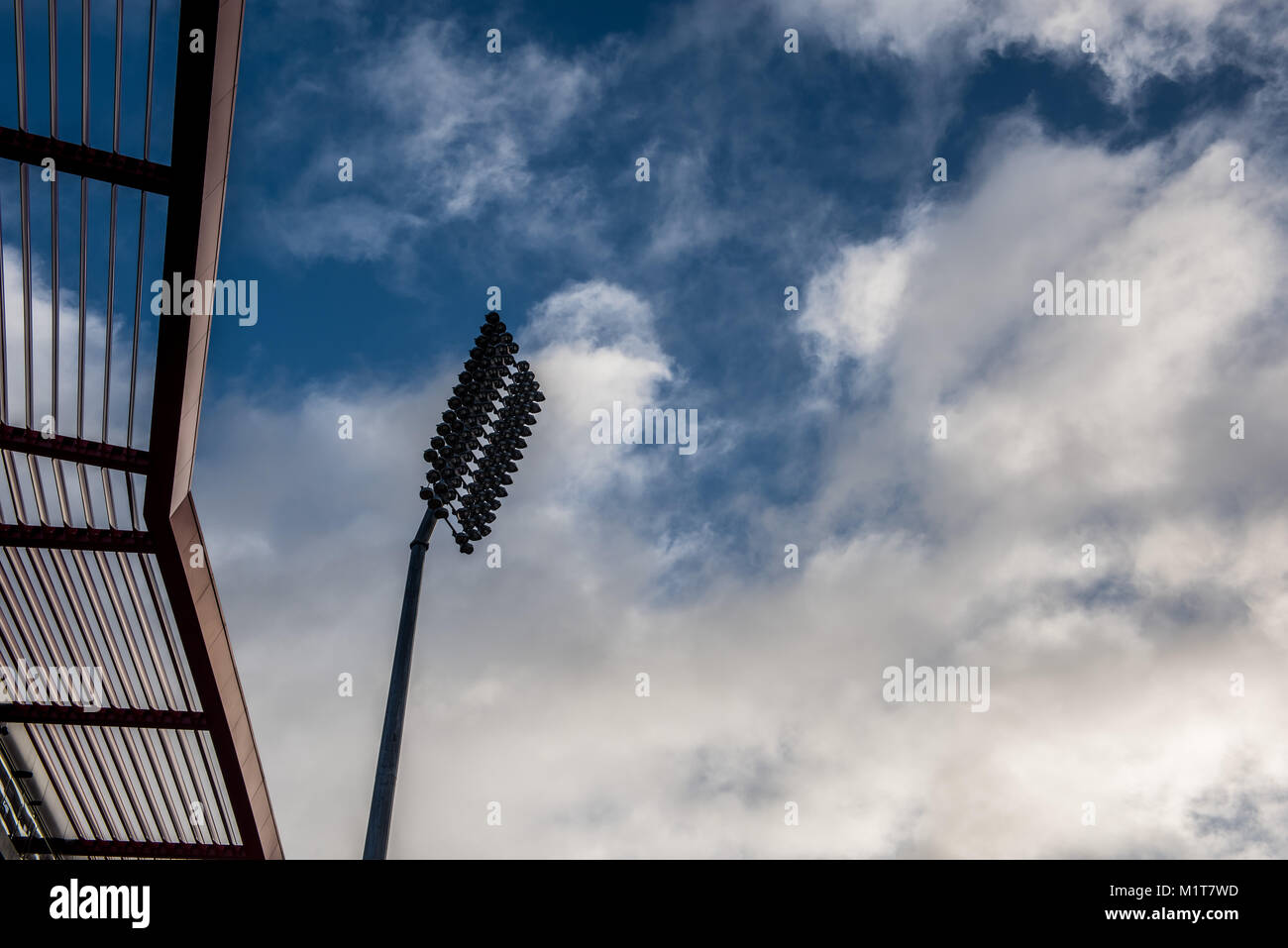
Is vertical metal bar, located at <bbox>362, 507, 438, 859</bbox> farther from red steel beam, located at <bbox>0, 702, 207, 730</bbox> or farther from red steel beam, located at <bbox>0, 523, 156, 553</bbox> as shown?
red steel beam, located at <bbox>0, 702, 207, 730</bbox>

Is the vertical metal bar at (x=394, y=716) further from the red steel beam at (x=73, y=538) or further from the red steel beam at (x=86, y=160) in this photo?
the red steel beam at (x=86, y=160)

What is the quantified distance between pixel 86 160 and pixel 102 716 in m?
10.4

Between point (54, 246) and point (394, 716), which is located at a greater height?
point (54, 246)

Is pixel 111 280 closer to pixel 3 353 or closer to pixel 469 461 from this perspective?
pixel 3 353

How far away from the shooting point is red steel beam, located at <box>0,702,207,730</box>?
54.5 ft

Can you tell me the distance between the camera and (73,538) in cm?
1444

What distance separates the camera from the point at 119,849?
19219 mm

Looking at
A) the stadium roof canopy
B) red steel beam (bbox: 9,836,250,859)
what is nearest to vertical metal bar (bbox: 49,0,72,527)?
the stadium roof canopy

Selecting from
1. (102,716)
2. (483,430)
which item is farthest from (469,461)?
(102,716)

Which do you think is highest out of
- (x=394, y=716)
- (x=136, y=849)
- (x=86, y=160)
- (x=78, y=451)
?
(x=86, y=160)

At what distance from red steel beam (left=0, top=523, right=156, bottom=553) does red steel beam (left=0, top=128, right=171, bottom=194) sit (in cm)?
557

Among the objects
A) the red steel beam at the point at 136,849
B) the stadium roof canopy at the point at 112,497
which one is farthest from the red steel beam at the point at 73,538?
the red steel beam at the point at 136,849
